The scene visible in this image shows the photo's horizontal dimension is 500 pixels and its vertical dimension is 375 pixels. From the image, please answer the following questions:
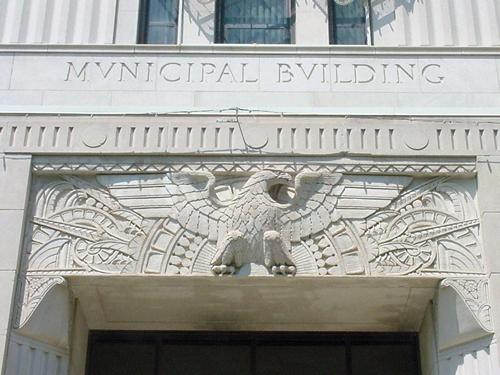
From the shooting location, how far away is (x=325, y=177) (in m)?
13.7

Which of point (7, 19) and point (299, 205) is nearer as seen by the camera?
point (299, 205)

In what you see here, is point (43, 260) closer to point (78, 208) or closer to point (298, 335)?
point (78, 208)

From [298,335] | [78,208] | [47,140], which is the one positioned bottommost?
[298,335]

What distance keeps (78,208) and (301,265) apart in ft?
10.9

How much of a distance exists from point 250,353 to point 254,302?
49.2 inches

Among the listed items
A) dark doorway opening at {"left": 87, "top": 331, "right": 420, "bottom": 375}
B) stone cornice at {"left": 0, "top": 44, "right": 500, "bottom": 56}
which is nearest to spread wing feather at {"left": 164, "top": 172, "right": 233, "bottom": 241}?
stone cornice at {"left": 0, "top": 44, "right": 500, "bottom": 56}

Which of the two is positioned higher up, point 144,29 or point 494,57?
point 144,29

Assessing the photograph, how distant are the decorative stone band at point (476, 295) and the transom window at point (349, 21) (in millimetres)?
4665

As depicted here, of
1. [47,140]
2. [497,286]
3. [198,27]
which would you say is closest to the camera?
[497,286]

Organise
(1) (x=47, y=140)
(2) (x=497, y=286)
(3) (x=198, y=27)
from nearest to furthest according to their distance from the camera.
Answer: (2) (x=497, y=286) < (1) (x=47, y=140) < (3) (x=198, y=27)

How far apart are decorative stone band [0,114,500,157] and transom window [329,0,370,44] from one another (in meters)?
2.37

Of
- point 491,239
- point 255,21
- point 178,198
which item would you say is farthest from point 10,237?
point 491,239

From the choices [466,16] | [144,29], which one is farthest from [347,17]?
[144,29]

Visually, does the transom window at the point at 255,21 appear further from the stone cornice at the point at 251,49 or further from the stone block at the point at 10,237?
the stone block at the point at 10,237
